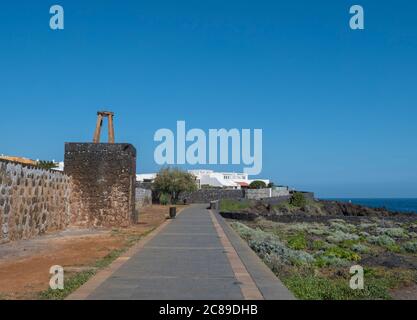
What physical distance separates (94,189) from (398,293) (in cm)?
1321

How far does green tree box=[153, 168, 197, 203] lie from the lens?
59.2 meters

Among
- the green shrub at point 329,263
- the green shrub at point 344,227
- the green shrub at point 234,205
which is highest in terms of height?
the green shrub at point 234,205

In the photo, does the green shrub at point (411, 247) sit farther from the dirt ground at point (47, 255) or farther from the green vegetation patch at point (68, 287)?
the green vegetation patch at point (68, 287)

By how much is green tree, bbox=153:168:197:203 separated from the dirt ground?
3991 centimetres

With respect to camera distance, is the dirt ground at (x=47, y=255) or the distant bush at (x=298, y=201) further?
the distant bush at (x=298, y=201)

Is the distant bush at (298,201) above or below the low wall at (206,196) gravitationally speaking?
below

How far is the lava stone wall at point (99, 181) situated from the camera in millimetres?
20766

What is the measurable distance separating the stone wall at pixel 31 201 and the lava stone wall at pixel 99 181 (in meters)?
0.55

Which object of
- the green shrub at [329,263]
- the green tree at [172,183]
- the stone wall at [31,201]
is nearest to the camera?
the stone wall at [31,201]

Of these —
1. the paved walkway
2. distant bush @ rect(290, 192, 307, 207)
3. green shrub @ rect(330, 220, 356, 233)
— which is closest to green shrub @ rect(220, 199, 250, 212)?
distant bush @ rect(290, 192, 307, 207)

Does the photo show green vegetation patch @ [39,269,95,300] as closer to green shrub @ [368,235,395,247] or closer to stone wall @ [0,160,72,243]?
stone wall @ [0,160,72,243]

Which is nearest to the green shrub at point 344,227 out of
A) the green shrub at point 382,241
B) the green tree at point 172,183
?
the green shrub at point 382,241
